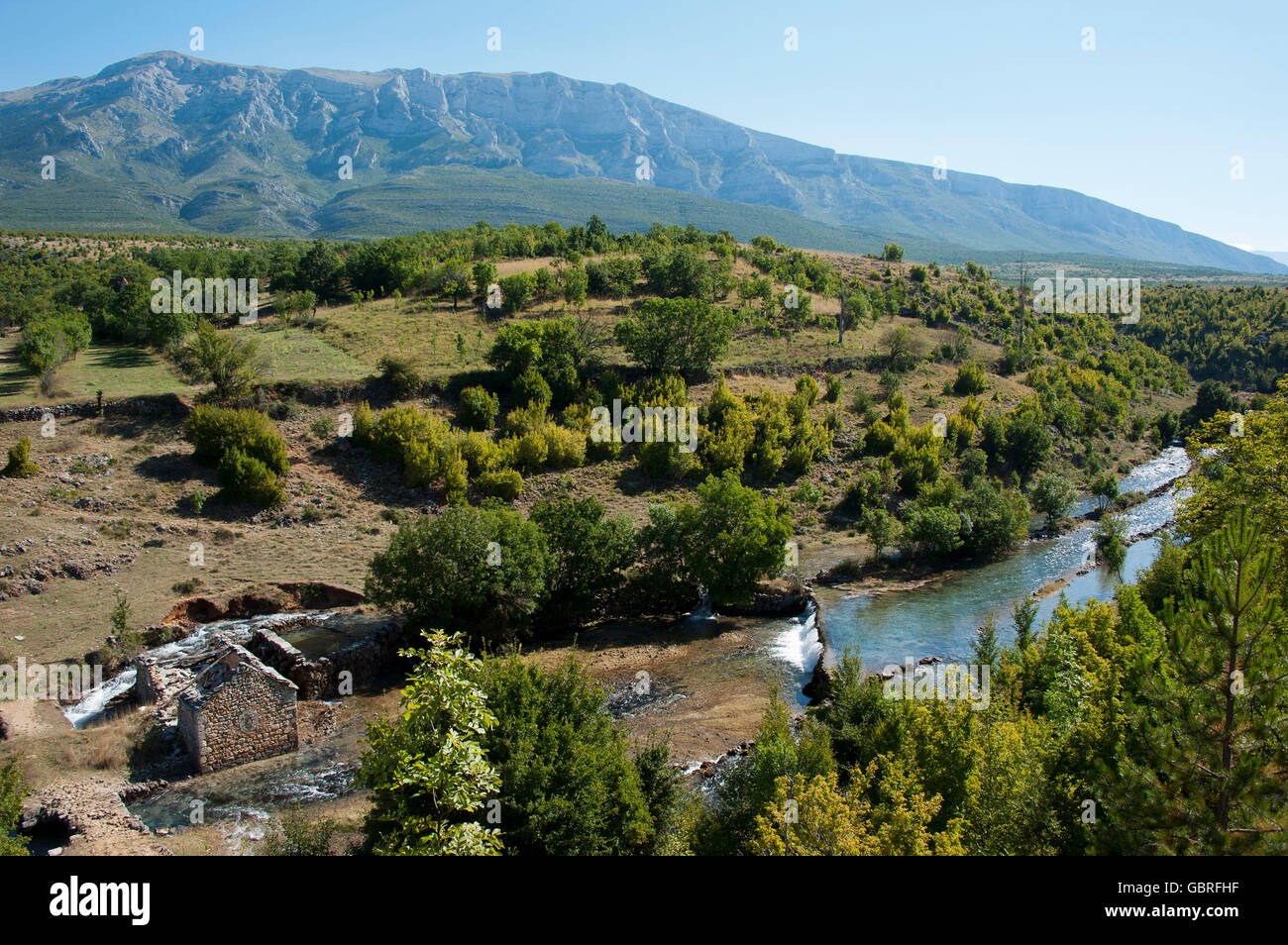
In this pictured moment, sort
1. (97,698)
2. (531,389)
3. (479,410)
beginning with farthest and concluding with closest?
1. (531,389)
2. (479,410)
3. (97,698)

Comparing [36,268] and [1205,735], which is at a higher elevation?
[36,268]

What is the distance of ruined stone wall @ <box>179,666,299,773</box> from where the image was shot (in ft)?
77.7

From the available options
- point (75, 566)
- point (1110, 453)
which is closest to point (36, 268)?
point (75, 566)

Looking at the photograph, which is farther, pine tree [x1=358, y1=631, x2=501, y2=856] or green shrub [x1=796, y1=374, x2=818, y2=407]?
green shrub [x1=796, y1=374, x2=818, y2=407]

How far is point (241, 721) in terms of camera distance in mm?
24281

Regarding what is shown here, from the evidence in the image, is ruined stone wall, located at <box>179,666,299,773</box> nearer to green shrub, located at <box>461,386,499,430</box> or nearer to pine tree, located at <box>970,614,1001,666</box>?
pine tree, located at <box>970,614,1001,666</box>

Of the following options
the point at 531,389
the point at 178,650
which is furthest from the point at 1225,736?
the point at 531,389

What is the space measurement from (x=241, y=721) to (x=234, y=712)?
390 mm

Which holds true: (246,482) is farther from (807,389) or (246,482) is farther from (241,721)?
(807,389)

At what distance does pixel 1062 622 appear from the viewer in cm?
2691

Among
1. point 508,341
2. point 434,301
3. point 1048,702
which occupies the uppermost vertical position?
point 434,301

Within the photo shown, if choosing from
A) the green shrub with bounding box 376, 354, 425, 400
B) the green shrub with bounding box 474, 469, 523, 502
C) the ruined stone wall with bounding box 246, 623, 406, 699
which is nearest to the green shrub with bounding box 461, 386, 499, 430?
the green shrub with bounding box 376, 354, 425, 400
